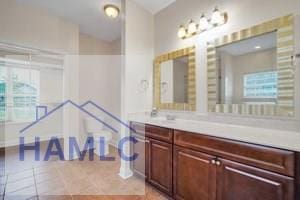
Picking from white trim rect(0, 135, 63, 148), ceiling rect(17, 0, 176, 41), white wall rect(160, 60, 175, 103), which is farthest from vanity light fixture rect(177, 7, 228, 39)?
white trim rect(0, 135, 63, 148)

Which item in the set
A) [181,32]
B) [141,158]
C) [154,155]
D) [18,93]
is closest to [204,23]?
[181,32]

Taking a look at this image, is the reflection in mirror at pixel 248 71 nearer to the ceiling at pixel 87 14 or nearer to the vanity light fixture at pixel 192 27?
the vanity light fixture at pixel 192 27

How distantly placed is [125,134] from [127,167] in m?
0.46

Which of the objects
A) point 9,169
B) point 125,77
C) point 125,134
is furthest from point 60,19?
point 9,169

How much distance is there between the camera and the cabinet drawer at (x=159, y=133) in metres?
1.84

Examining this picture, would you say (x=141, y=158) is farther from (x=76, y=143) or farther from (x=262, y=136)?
(x=76, y=143)

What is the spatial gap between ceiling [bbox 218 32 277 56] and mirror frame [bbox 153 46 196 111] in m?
0.39

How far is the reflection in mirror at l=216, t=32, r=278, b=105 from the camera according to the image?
159 centimetres

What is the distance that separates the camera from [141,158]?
7.39 ft

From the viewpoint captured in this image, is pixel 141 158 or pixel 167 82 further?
pixel 167 82

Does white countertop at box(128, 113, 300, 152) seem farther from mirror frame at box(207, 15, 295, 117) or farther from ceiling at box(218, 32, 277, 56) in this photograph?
ceiling at box(218, 32, 277, 56)

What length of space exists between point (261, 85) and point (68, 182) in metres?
2.53

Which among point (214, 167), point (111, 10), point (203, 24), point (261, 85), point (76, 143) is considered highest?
point (111, 10)

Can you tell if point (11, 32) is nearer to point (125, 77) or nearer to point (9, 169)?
point (125, 77)
